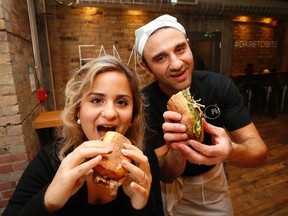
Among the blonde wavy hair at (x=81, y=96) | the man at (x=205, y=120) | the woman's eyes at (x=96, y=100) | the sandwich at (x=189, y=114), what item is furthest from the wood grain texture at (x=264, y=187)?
the woman's eyes at (x=96, y=100)

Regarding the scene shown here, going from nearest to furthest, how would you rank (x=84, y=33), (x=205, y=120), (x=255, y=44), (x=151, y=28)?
(x=205, y=120), (x=151, y=28), (x=84, y=33), (x=255, y=44)

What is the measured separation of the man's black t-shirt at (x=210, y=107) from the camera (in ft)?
5.39

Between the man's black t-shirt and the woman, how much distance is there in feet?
0.99

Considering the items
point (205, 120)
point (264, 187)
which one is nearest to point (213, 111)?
point (205, 120)

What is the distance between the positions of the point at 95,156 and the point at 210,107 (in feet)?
3.38

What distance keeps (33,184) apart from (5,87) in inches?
53.3

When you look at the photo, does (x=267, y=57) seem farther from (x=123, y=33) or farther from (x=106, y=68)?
(x=106, y=68)

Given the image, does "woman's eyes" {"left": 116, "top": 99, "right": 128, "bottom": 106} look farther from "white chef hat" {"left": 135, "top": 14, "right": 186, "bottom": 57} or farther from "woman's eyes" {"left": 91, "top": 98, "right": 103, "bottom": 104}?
"white chef hat" {"left": 135, "top": 14, "right": 186, "bottom": 57}

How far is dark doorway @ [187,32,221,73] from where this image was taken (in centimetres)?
617

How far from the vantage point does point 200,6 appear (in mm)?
5004

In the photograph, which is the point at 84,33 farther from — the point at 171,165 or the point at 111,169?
the point at 111,169

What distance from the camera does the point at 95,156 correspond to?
3.18 feet

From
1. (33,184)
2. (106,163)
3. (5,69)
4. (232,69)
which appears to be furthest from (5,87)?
(232,69)

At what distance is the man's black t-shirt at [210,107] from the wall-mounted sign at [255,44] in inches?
262
